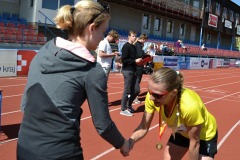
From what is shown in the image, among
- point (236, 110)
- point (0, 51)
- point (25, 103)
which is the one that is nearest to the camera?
point (25, 103)

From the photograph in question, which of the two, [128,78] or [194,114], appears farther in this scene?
[128,78]

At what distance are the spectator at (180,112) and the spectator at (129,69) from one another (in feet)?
14.3

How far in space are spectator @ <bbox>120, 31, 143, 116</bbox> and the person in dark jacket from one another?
534cm

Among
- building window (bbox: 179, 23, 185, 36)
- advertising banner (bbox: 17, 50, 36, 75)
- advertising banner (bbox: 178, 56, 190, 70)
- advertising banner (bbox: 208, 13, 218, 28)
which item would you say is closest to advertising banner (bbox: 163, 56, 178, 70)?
advertising banner (bbox: 178, 56, 190, 70)

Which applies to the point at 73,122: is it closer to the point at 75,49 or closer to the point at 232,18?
the point at 75,49

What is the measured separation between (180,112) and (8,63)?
10847 millimetres

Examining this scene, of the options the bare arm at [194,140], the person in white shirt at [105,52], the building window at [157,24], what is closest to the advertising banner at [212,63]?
the building window at [157,24]

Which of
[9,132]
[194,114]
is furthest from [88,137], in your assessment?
[194,114]

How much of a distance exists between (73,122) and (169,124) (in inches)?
48.1

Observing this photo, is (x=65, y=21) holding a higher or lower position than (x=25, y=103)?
higher

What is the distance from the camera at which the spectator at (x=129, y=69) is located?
7175 millimetres

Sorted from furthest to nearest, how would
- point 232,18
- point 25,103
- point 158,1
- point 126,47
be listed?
point 232,18 → point 158,1 → point 126,47 → point 25,103

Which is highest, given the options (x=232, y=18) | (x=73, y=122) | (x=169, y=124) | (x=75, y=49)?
(x=232, y=18)

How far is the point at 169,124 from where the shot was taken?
2719 mm
